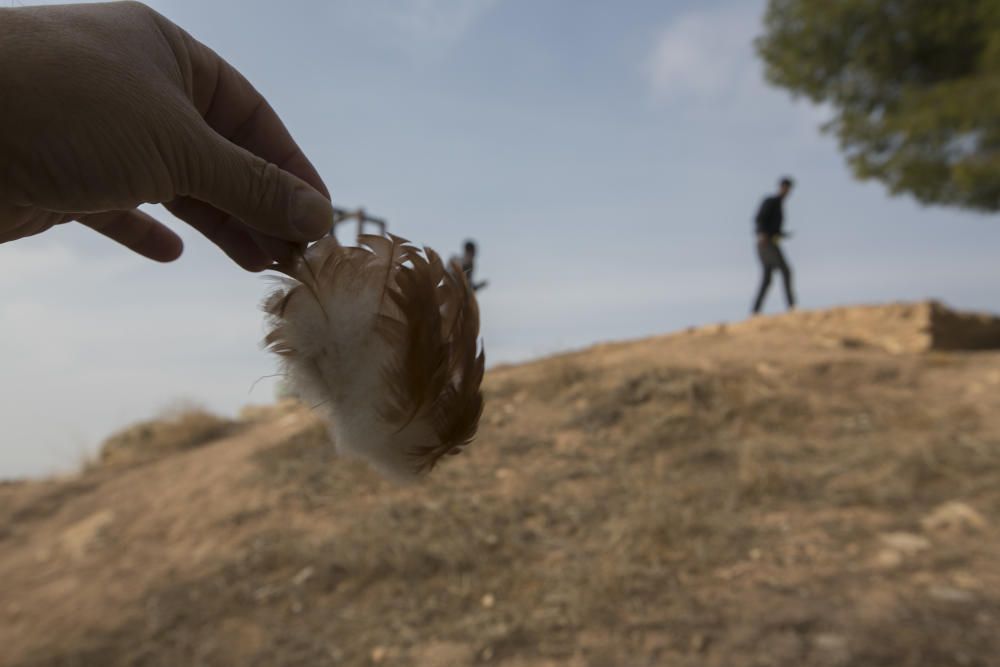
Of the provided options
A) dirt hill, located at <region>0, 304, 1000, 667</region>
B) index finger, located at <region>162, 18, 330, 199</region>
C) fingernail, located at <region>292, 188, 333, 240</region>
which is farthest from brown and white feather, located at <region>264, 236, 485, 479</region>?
dirt hill, located at <region>0, 304, 1000, 667</region>

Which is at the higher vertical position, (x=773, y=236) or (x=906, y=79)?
(x=906, y=79)

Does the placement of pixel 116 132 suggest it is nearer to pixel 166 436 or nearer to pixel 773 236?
pixel 166 436

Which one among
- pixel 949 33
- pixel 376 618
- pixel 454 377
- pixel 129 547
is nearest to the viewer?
pixel 454 377

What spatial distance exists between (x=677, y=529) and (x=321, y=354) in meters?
2.71

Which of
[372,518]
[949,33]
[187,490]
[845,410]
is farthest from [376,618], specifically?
[949,33]

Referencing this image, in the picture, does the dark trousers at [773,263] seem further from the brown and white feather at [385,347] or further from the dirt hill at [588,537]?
the brown and white feather at [385,347]

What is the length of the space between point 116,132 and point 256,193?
0.67 feet

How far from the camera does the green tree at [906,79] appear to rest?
309 inches

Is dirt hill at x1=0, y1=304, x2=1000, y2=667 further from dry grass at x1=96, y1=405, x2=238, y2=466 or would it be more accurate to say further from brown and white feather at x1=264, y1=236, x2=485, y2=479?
brown and white feather at x1=264, y1=236, x2=485, y2=479

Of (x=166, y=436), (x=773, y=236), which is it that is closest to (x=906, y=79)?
(x=773, y=236)

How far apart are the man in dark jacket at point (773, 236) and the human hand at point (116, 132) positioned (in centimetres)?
774

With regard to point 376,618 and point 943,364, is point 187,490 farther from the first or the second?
point 943,364

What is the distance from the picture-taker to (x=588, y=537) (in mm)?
3516

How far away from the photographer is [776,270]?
8.23 m
